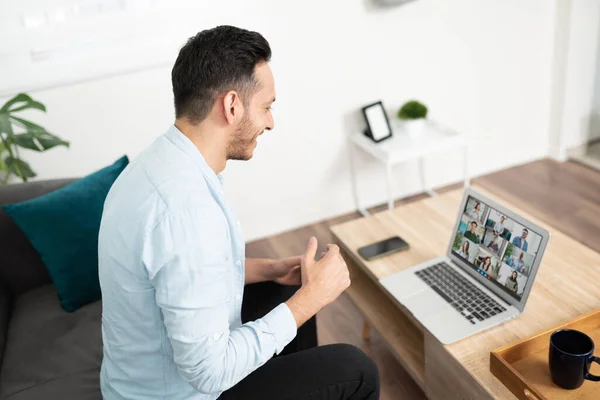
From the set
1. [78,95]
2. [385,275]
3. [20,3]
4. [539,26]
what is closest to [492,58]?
[539,26]

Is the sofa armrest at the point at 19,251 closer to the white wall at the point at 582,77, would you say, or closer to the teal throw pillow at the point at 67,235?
the teal throw pillow at the point at 67,235

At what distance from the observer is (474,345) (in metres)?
1.48

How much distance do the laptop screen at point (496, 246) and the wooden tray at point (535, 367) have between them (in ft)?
0.51

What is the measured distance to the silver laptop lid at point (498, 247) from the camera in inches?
59.4

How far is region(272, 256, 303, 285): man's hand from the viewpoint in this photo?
1.67 meters

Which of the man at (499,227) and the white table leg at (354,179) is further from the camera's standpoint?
the white table leg at (354,179)

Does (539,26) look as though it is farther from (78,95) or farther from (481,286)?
(78,95)

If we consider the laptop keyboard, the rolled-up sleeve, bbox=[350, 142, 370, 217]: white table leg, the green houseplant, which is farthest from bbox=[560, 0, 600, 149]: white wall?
the rolled-up sleeve

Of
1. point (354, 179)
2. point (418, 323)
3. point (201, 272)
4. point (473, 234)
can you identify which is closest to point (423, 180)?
point (354, 179)

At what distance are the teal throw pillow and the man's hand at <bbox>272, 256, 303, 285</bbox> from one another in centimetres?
65

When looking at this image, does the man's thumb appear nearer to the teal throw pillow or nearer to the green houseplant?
the teal throw pillow

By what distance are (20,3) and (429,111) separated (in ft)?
6.78

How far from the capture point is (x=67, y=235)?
6.29ft

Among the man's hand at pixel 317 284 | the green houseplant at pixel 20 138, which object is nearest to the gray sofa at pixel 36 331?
the green houseplant at pixel 20 138
